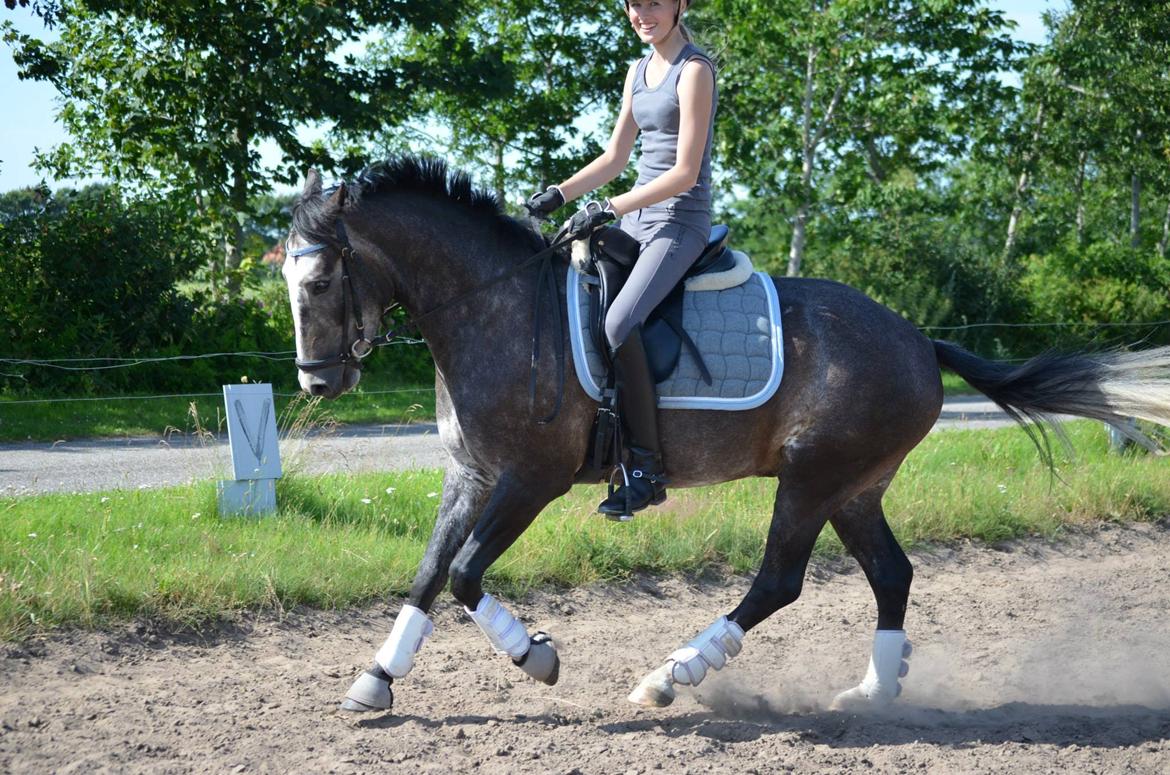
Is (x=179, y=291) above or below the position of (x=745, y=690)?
above

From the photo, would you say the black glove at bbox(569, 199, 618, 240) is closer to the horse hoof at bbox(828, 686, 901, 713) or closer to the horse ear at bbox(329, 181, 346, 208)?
the horse ear at bbox(329, 181, 346, 208)

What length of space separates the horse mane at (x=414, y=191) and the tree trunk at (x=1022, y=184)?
82.0 ft

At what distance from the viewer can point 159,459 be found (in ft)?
39.0

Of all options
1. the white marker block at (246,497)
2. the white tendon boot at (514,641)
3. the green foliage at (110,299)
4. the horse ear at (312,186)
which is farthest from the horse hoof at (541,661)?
the green foliage at (110,299)

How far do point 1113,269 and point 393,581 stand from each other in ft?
83.3

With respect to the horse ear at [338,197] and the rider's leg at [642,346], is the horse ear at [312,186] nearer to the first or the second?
the horse ear at [338,197]

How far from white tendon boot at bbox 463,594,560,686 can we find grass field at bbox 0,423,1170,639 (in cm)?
181

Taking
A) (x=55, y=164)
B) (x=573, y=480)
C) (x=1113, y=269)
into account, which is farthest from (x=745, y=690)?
(x=1113, y=269)

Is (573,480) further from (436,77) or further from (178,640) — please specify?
(436,77)

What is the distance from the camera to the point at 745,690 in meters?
5.46

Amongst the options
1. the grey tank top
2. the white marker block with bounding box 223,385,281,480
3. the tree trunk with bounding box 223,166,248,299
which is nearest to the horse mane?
the grey tank top

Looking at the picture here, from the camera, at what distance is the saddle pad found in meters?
4.89

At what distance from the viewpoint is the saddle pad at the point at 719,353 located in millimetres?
4891

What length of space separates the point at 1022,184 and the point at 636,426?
92.4ft
